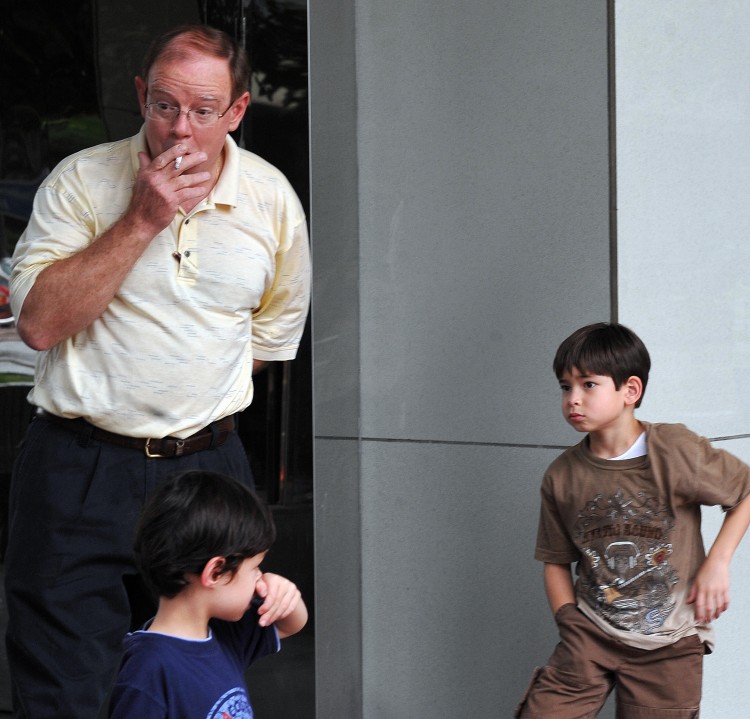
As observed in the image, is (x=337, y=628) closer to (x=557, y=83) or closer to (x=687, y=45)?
(x=557, y=83)

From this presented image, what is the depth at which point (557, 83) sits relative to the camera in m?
3.43

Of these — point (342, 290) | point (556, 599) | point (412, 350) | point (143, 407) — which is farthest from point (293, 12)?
point (556, 599)

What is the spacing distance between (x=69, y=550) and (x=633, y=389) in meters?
1.41

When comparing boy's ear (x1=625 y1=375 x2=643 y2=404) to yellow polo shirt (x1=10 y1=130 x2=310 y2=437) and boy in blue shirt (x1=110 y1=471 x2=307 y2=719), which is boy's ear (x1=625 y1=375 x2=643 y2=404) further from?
boy in blue shirt (x1=110 y1=471 x2=307 y2=719)

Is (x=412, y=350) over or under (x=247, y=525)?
over

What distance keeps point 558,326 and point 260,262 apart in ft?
3.41

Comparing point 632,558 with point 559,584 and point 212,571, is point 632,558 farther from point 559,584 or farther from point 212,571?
point 212,571

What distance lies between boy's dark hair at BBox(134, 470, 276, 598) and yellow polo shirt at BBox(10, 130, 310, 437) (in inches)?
23.8

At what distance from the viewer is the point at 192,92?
264 centimetres

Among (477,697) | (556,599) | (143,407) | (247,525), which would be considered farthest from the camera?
(477,697)

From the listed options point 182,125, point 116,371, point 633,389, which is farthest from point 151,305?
point 633,389

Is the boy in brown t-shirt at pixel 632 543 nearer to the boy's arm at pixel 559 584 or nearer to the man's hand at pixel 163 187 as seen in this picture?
the boy's arm at pixel 559 584

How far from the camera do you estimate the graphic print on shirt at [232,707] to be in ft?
6.55

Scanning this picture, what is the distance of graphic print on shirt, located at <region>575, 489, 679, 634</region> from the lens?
2818mm
